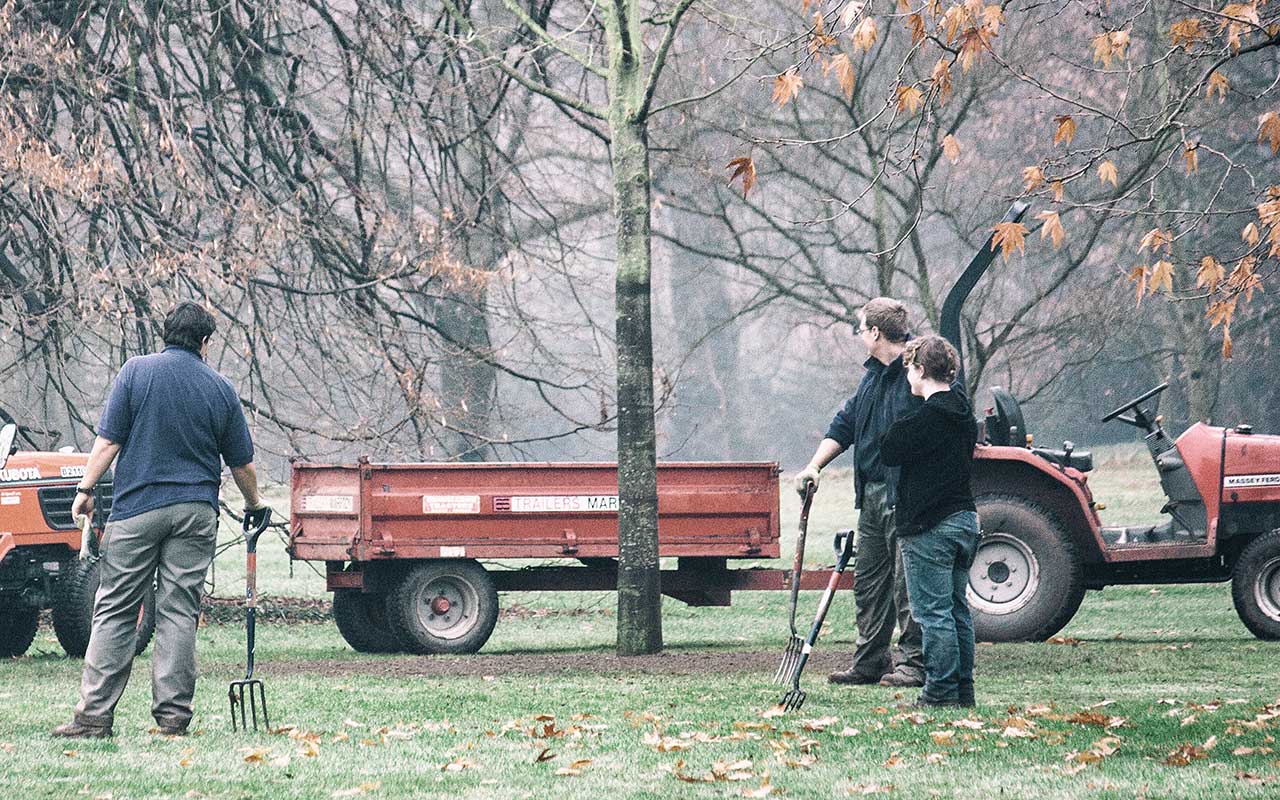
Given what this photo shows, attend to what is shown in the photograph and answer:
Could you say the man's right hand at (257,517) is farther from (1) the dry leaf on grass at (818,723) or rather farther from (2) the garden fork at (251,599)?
(1) the dry leaf on grass at (818,723)

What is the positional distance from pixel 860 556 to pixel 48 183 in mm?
6539

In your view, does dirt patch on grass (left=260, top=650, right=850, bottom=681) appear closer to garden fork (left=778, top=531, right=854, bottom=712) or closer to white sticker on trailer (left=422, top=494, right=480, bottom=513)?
white sticker on trailer (left=422, top=494, right=480, bottom=513)

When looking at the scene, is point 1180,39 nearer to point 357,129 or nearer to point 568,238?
point 357,129

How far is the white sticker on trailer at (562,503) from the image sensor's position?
12.3m

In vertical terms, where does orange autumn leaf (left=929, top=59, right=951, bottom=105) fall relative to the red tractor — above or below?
above

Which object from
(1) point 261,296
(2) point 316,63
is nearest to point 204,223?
(1) point 261,296

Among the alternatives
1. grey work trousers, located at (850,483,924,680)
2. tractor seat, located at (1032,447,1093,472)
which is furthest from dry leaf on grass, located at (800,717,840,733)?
tractor seat, located at (1032,447,1093,472)

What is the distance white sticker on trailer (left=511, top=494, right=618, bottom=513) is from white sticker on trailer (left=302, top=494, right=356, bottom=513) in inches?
45.1

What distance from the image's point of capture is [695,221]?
28031mm

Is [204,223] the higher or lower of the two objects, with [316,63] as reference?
lower

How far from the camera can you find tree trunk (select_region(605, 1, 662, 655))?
1105 cm

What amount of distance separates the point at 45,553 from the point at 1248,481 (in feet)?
27.6

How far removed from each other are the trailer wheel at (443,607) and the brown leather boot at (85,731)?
4912 mm

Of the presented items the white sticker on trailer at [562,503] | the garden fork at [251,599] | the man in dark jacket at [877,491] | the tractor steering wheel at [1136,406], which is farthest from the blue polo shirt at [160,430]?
the tractor steering wheel at [1136,406]
